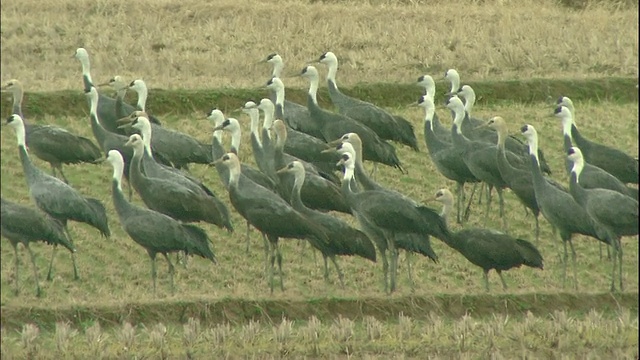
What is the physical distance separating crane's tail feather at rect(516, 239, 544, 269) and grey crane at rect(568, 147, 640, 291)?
2.52 ft

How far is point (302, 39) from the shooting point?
82.6ft

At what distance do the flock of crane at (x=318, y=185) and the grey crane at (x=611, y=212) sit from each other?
0.01 m

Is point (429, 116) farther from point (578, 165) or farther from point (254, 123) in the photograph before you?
point (578, 165)

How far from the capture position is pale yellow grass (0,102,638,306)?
15.7 metres

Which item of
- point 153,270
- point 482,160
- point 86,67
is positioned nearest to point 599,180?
point 482,160

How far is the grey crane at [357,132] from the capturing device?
19234 millimetres

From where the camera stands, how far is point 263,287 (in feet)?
52.6

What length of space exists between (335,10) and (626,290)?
954 centimetres

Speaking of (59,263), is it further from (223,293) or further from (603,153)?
(603,153)

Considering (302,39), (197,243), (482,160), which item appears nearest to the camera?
(197,243)

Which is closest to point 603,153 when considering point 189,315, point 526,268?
point 526,268

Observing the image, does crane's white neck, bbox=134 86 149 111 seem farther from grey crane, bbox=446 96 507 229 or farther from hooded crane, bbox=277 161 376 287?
hooded crane, bbox=277 161 376 287

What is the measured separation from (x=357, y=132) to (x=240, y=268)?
3.18m

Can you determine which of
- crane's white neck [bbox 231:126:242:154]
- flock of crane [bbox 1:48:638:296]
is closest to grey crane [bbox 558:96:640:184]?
flock of crane [bbox 1:48:638:296]
